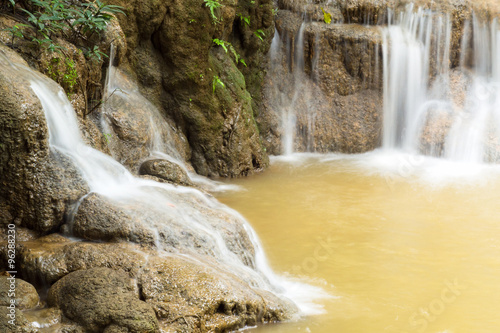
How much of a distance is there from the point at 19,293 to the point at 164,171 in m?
3.57

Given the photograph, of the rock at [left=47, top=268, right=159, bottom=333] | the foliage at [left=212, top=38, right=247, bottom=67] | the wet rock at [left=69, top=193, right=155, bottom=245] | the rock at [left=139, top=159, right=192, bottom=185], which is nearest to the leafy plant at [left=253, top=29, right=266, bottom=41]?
the foliage at [left=212, top=38, right=247, bottom=67]

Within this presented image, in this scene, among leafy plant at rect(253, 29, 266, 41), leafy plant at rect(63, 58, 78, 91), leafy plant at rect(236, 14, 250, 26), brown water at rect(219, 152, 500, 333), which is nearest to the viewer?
brown water at rect(219, 152, 500, 333)

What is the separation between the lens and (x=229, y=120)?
9297 mm

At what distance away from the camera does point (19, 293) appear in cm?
374

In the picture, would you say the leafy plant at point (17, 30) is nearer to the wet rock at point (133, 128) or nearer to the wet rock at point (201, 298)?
the wet rock at point (133, 128)

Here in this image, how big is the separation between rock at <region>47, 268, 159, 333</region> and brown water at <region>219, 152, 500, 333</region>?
3.42 feet

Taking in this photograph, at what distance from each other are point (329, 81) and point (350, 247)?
6.05m

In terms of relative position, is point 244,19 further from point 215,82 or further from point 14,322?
point 14,322

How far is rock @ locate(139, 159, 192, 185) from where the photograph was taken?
7.14 meters

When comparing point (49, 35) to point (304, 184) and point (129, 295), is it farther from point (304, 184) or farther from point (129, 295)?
point (304, 184)

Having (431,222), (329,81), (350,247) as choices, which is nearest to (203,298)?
(350,247)

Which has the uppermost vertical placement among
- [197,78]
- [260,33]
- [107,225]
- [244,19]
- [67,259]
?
[244,19]

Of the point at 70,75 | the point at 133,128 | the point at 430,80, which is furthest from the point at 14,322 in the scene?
the point at 430,80

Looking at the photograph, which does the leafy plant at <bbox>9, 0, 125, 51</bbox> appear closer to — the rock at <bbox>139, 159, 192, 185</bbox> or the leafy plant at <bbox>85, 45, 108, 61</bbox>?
the leafy plant at <bbox>85, 45, 108, 61</bbox>
